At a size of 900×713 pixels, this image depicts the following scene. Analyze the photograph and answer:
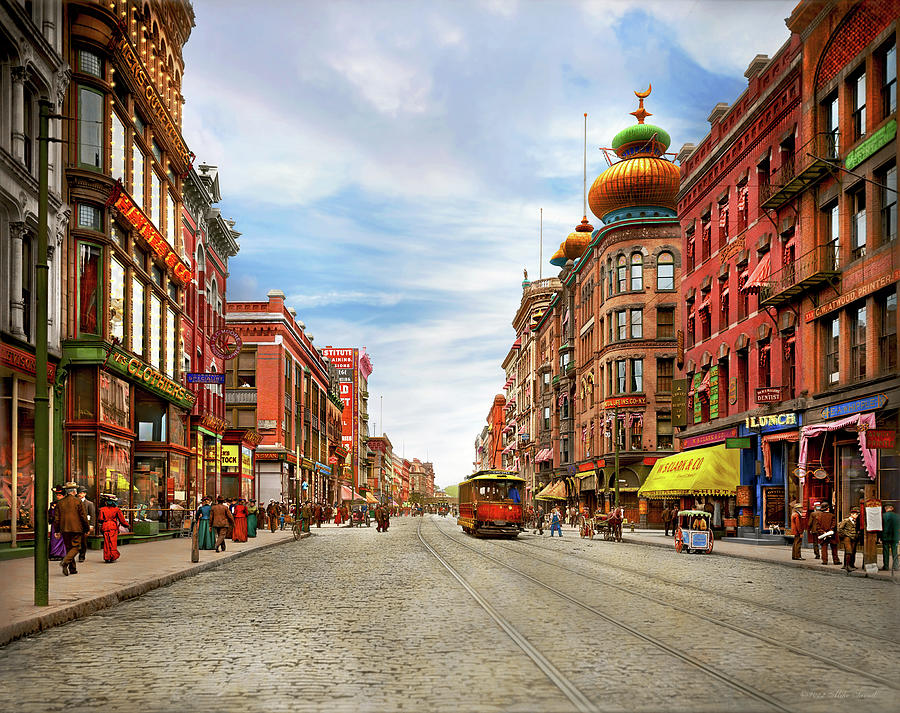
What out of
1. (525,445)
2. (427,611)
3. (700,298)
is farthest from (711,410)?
(525,445)

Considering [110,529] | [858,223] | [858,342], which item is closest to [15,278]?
[110,529]

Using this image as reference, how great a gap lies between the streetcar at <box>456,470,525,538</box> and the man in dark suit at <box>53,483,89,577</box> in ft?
97.2

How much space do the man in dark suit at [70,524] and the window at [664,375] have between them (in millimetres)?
51119

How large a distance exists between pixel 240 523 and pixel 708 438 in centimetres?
2134

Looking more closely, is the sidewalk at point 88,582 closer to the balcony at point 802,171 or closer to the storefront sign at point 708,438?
the storefront sign at point 708,438

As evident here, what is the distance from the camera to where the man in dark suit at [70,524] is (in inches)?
792

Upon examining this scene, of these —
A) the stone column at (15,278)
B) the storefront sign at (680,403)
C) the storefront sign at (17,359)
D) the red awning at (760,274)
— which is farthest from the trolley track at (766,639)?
the storefront sign at (680,403)

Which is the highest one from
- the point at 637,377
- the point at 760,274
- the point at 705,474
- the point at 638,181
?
the point at 638,181

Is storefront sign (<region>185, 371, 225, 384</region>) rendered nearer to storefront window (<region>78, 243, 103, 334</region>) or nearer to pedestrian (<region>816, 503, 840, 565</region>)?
storefront window (<region>78, 243, 103, 334</region>)

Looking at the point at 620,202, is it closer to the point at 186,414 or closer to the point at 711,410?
the point at 711,410

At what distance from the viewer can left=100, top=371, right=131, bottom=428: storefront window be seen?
31.3m

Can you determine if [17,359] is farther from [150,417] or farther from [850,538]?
[850,538]

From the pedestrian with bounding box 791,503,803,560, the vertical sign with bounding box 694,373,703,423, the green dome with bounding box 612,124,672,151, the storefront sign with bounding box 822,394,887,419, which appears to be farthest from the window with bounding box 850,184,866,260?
the green dome with bounding box 612,124,672,151

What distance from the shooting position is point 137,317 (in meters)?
36.3
